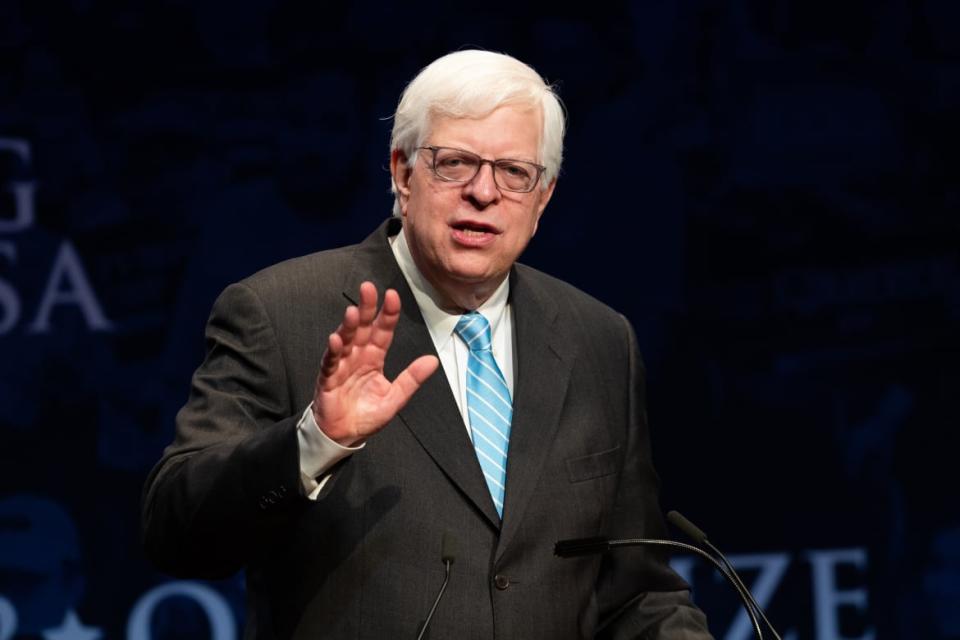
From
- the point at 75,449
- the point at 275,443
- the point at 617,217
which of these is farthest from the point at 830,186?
the point at 275,443

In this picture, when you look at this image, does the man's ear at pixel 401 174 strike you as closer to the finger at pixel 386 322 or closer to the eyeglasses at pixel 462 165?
the eyeglasses at pixel 462 165

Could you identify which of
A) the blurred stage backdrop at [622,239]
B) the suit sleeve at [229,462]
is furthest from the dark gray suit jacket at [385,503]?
the blurred stage backdrop at [622,239]

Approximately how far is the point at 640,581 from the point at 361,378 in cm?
74

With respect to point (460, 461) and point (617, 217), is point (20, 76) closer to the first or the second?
point (617, 217)

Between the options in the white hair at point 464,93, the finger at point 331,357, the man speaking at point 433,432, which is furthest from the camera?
the white hair at point 464,93

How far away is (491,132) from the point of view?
223 centimetres

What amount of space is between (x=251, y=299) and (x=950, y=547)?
2.54m

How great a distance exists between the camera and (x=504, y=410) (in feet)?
7.35

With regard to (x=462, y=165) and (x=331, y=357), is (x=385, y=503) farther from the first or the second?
(x=462, y=165)

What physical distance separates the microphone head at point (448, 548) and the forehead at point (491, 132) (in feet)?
2.05

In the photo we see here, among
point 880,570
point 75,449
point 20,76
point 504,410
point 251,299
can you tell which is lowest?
point 880,570

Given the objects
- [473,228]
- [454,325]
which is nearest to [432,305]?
[454,325]

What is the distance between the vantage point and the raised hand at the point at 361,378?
1765 mm

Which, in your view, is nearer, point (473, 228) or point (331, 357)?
point (331, 357)
